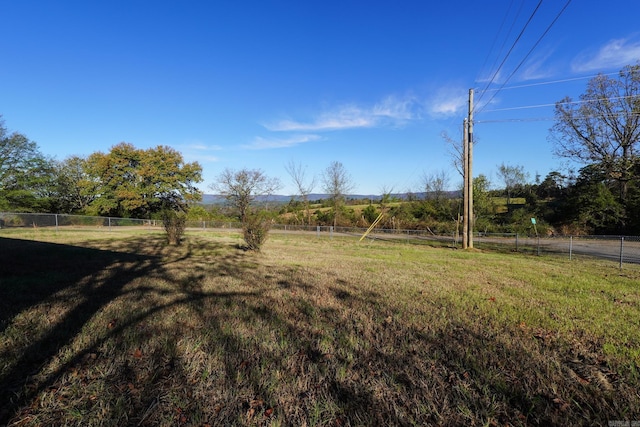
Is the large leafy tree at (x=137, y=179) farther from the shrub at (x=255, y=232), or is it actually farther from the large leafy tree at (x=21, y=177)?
the shrub at (x=255, y=232)

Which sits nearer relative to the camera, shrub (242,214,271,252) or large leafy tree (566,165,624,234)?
shrub (242,214,271,252)

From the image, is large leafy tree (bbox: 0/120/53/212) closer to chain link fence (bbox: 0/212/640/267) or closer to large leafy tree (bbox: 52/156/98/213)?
large leafy tree (bbox: 52/156/98/213)

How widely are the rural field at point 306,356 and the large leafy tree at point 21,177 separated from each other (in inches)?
1412

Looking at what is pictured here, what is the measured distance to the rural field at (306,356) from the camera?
2.22 meters

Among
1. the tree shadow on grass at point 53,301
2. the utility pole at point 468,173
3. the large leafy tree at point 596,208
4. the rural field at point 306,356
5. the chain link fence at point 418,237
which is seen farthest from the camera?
the large leafy tree at point 596,208

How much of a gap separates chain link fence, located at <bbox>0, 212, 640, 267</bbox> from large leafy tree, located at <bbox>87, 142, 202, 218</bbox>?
9547 millimetres

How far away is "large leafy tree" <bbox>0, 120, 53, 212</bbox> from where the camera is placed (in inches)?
1219

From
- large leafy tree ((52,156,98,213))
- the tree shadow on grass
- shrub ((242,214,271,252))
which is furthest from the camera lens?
large leafy tree ((52,156,98,213))

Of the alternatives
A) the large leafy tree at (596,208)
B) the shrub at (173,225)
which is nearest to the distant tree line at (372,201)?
the large leafy tree at (596,208)

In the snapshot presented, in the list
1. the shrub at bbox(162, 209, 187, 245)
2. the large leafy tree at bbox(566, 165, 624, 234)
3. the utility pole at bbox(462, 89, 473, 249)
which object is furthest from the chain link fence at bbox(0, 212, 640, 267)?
the shrub at bbox(162, 209, 187, 245)

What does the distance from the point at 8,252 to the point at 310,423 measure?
11.0 metres

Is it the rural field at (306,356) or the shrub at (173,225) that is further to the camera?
the shrub at (173,225)

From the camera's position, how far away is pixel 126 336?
331 cm

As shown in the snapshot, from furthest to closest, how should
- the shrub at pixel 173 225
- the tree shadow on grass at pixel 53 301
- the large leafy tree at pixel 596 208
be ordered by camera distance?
the large leafy tree at pixel 596 208 → the shrub at pixel 173 225 → the tree shadow on grass at pixel 53 301
